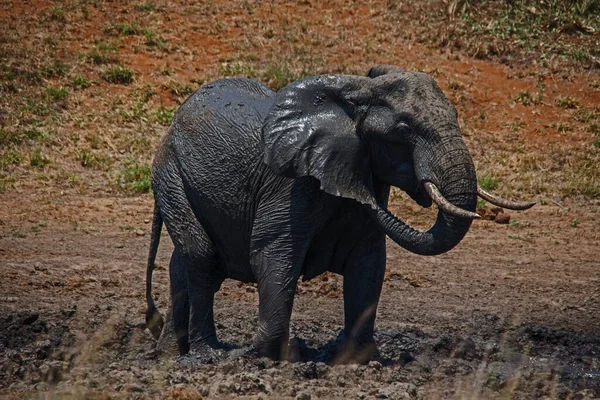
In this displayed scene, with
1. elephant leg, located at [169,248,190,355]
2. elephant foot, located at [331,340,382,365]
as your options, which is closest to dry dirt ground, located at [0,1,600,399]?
elephant foot, located at [331,340,382,365]

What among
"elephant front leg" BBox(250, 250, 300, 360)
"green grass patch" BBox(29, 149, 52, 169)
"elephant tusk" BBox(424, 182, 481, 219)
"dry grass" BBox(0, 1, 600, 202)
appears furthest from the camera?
"dry grass" BBox(0, 1, 600, 202)

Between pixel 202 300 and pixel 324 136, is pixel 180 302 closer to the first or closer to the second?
pixel 202 300

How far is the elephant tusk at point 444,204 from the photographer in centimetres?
575

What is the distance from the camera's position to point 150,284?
7.96 m

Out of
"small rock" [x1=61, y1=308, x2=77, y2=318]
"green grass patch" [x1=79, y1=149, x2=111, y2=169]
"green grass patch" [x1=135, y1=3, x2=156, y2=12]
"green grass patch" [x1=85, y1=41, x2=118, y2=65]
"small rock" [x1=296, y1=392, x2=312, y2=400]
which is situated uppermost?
"small rock" [x1=296, y1=392, x2=312, y2=400]

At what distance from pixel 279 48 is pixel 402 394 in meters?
10.9

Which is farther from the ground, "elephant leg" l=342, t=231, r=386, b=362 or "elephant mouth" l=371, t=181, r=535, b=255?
"elephant mouth" l=371, t=181, r=535, b=255

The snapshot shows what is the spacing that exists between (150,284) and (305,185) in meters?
1.90

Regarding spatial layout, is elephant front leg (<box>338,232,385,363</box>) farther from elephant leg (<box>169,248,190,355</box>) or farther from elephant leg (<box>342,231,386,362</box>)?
elephant leg (<box>169,248,190,355</box>)

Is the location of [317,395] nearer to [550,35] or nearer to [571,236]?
[571,236]

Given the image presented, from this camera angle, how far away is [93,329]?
27.0 feet

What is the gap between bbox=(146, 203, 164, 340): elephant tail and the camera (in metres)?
7.97

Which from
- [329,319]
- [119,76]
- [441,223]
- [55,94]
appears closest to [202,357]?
[329,319]

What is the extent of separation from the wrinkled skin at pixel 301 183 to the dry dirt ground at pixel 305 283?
→ 53 cm
